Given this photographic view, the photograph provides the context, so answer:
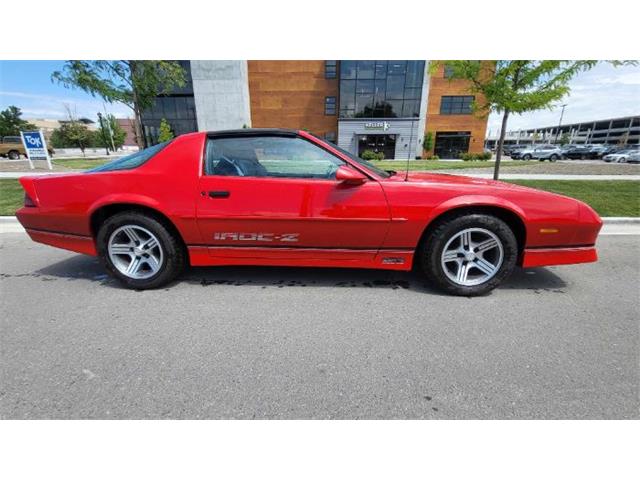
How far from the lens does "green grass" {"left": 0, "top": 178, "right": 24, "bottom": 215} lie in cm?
575

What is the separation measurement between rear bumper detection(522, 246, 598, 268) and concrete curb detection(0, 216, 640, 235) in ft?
9.92

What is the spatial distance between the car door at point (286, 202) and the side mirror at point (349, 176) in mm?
48

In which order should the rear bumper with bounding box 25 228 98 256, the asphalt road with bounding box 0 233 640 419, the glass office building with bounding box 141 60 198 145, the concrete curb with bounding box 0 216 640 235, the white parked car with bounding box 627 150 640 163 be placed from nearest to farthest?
the asphalt road with bounding box 0 233 640 419, the rear bumper with bounding box 25 228 98 256, the concrete curb with bounding box 0 216 640 235, the white parked car with bounding box 627 150 640 163, the glass office building with bounding box 141 60 198 145

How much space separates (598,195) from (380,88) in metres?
24.6

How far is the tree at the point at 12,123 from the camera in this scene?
4934cm

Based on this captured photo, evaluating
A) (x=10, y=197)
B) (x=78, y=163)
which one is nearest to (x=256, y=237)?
(x=10, y=197)

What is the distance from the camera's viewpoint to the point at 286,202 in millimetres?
2561

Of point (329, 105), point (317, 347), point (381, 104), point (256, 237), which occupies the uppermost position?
point (329, 105)

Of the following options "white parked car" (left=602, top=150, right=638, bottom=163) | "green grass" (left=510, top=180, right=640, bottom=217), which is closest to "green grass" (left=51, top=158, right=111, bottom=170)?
"green grass" (left=510, top=180, right=640, bottom=217)

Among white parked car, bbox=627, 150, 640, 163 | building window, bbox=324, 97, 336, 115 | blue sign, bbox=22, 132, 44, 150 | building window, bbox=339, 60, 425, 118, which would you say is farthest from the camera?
building window, bbox=324, 97, 336, 115

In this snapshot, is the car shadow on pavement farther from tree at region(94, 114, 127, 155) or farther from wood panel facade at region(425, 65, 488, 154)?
tree at region(94, 114, 127, 155)

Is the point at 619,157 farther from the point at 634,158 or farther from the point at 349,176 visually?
the point at 349,176

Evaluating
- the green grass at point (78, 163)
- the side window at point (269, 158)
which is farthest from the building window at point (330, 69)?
the side window at point (269, 158)

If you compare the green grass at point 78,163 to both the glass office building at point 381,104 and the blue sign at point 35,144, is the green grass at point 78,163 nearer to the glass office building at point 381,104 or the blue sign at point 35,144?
the blue sign at point 35,144
